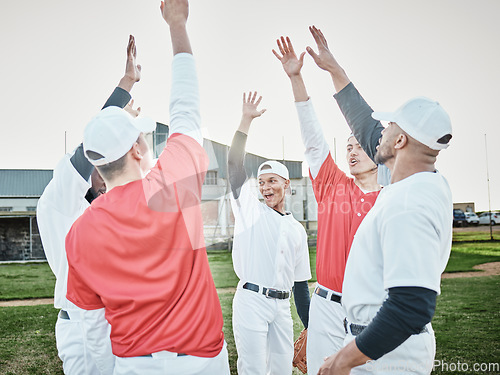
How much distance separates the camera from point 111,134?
2.06 meters

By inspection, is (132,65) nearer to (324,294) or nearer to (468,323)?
(324,294)

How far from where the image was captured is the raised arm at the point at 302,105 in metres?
3.57

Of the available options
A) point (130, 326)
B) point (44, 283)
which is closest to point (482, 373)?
point (130, 326)

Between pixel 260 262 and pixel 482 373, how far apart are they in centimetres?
385

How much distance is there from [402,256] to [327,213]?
1.96 metres

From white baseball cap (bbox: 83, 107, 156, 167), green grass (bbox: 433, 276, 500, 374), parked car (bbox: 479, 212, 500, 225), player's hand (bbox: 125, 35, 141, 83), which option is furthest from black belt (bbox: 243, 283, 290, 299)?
parked car (bbox: 479, 212, 500, 225)

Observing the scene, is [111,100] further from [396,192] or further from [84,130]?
[396,192]

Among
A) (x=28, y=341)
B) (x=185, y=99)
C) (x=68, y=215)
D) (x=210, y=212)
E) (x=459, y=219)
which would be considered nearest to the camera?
(x=185, y=99)

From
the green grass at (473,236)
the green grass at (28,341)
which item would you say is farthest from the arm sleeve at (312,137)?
the green grass at (473,236)

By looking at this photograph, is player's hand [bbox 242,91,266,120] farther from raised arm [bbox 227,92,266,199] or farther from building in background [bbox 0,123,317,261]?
building in background [bbox 0,123,317,261]

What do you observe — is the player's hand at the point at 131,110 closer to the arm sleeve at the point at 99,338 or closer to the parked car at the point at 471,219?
the arm sleeve at the point at 99,338

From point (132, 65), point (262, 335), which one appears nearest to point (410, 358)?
point (262, 335)

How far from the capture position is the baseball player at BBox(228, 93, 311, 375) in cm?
414

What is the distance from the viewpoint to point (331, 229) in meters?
3.64
